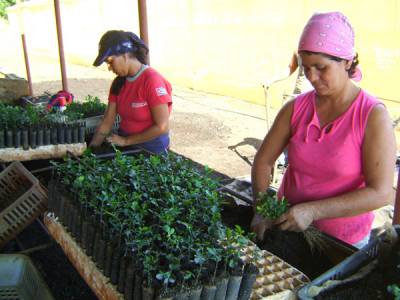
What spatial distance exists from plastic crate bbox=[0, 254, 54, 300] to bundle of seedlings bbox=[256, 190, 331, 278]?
115 cm

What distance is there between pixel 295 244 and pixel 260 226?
6.6 inches

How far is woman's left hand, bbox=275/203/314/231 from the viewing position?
5.70 ft

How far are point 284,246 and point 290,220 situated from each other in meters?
0.11

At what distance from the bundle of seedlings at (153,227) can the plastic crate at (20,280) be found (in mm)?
326

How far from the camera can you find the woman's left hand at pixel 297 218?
174 cm

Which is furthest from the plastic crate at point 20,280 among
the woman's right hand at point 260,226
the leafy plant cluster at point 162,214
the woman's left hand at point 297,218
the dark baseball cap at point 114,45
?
the dark baseball cap at point 114,45

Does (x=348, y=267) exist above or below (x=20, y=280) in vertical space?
above

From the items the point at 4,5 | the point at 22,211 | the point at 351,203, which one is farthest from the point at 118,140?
the point at 4,5

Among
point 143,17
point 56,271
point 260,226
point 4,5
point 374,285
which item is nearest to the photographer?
point 374,285

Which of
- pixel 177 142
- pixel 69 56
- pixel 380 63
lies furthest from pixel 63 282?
pixel 69 56

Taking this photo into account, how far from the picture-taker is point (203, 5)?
11242mm

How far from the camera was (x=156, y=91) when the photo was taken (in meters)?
3.14

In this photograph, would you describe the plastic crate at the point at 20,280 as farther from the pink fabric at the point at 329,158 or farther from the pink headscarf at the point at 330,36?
the pink headscarf at the point at 330,36

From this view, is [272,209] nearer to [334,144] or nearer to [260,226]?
[260,226]
